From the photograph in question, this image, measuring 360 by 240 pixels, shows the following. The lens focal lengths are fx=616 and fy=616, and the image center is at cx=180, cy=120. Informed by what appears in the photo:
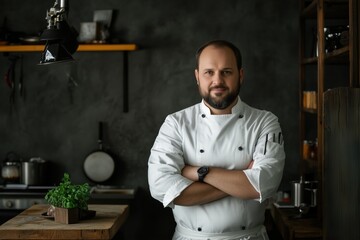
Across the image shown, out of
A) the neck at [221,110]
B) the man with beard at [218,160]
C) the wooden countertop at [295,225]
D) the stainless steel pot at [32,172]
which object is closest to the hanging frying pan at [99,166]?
the stainless steel pot at [32,172]

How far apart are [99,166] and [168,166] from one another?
7.09 ft

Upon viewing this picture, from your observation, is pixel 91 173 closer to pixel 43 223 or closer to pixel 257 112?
pixel 43 223

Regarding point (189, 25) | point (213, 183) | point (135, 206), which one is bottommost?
point (135, 206)

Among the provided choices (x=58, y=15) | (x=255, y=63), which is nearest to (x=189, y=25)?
(x=255, y=63)

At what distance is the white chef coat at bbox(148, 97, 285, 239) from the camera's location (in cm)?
303

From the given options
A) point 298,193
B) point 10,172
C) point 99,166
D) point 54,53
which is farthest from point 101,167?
point 54,53

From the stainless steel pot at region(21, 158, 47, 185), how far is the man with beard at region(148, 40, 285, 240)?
2.15 metres

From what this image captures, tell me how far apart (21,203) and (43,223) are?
5.38ft

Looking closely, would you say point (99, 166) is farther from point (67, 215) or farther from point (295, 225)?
point (295, 225)

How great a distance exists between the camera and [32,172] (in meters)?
5.07

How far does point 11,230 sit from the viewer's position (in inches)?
124

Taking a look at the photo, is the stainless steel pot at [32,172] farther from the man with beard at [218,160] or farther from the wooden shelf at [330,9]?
the wooden shelf at [330,9]

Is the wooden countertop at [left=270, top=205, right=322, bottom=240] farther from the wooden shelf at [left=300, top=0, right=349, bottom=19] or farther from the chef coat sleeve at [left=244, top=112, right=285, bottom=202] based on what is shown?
the wooden shelf at [left=300, top=0, right=349, bottom=19]

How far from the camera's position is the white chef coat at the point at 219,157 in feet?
9.93
